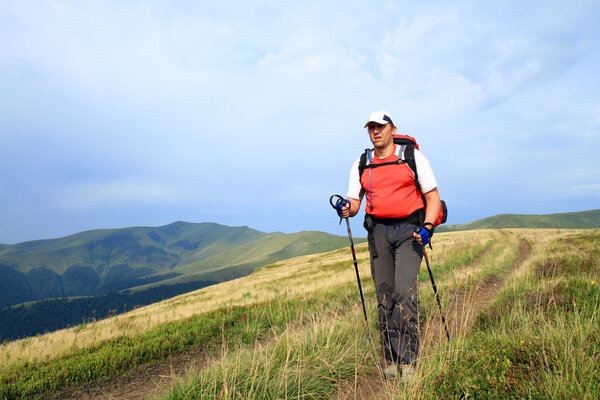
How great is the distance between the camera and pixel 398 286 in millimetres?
4555

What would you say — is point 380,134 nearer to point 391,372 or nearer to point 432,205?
point 432,205

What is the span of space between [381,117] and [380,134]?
253 mm

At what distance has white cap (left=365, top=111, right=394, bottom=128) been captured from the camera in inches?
190

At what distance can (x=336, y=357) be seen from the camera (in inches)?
169

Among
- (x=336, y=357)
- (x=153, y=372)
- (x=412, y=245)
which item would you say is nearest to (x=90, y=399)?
(x=153, y=372)

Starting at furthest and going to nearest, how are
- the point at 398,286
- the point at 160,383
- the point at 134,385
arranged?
the point at 134,385 < the point at 160,383 < the point at 398,286

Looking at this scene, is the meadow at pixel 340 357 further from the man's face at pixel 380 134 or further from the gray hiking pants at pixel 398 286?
the man's face at pixel 380 134

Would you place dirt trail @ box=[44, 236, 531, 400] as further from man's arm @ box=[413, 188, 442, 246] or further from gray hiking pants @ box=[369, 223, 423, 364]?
man's arm @ box=[413, 188, 442, 246]

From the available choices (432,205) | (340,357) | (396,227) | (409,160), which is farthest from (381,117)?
(340,357)

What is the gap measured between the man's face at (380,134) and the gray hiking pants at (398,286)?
1223mm

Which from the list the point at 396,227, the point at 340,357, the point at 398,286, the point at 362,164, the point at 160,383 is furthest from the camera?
the point at 362,164

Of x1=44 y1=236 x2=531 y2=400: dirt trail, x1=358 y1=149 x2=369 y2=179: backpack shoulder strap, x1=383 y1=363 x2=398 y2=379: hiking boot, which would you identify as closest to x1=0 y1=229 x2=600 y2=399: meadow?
x1=44 y1=236 x2=531 y2=400: dirt trail

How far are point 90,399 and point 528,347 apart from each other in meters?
5.65

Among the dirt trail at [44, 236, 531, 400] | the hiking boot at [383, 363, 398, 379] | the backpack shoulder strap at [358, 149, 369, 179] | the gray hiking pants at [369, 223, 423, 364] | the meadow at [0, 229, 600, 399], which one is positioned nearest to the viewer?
the meadow at [0, 229, 600, 399]
